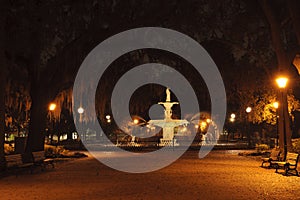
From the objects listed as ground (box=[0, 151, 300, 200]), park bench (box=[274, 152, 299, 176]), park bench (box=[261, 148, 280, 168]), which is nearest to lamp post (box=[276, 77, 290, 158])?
park bench (box=[261, 148, 280, 168])

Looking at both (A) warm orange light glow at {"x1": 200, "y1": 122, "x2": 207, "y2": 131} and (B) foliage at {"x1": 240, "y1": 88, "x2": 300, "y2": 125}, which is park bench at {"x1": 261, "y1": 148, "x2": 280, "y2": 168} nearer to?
(B) foliage at {"x1": 240, "y1": 88, "x2": 300, "y2": 125}

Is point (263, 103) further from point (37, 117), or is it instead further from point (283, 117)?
point (37, 117)

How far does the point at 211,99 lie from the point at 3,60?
28.6 m

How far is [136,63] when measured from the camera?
32281mm

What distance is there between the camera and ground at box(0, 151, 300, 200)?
1100 cm

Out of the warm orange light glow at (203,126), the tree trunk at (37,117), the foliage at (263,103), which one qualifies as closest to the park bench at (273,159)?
the foliage at (263,103)

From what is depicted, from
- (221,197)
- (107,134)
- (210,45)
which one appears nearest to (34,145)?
(221,197)

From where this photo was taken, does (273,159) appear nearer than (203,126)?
Yes

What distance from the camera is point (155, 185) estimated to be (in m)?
13.0

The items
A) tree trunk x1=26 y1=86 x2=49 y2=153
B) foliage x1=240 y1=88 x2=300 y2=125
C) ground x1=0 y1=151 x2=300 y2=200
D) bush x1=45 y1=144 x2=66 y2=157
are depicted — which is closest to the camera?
ground x1=0 y1=151 x2=300 y2=200

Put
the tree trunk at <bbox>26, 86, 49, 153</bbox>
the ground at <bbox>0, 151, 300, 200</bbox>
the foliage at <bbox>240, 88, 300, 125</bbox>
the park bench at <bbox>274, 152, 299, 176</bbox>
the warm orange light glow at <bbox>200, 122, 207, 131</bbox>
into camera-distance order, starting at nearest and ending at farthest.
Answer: the ground at <bbox>0, 151, 300, 200</bbox>
the park bench at <bbox>274, 152, 299, 176</bbox>
the tree trunk at <bbox>26, 86, 49, 153</bbox>
the foliage at <bbox>240, 88, 300, 125</bbox>
the warm orange light glow at <bbox>200, 122, 207, 131</bbox>

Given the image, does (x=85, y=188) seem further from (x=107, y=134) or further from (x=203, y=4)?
(x=107, y=134)

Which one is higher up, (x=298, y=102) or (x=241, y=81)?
(x=241, y=81)

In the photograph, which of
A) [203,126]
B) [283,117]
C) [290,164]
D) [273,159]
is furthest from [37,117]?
[203,126]
